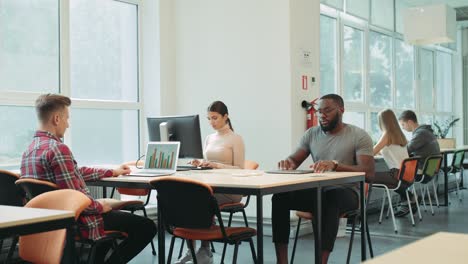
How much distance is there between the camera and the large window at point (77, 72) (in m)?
4.76

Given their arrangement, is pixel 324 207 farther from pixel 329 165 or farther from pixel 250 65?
pixel 250 65

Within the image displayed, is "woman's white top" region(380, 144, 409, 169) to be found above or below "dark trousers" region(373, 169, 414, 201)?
above

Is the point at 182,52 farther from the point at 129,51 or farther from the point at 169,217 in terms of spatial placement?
the point at 169,217

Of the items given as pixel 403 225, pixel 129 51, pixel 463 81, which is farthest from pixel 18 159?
pixel 463 81

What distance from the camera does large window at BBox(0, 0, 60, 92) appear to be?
4.71 m

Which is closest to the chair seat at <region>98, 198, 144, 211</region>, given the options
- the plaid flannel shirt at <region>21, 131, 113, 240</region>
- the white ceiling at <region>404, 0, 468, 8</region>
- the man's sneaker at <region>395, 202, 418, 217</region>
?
the plaid flannel shirt at <region>21, 131, 113, 240</region>

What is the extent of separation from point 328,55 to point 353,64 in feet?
2.58

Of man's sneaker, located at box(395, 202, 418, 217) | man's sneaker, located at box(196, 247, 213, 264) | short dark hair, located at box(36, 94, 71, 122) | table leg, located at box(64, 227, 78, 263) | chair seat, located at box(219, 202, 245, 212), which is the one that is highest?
short dark hair, located at box(36, 94, 71, 122)

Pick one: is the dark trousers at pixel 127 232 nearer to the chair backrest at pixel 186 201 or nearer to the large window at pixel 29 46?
the chair backrest at pixel 186 201

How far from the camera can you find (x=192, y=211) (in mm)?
3191

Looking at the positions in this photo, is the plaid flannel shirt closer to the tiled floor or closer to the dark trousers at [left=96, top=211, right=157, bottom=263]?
the dark trousers at [left=96, top=211, right=157, bottom=263]

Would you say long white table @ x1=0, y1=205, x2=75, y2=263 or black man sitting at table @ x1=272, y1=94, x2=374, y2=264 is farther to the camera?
black man sitting at table @ x1=272, y1=94, x2=374, y2=264

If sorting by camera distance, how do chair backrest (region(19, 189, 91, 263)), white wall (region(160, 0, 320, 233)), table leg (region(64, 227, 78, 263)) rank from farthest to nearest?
white wall (region(160, 0, 320, 233)) → chair backrest (region(19, 189, 91, 263)) → table leg (region(64, 227, 78, 263))

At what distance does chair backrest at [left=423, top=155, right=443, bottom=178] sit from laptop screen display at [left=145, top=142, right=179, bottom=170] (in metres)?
3.65
